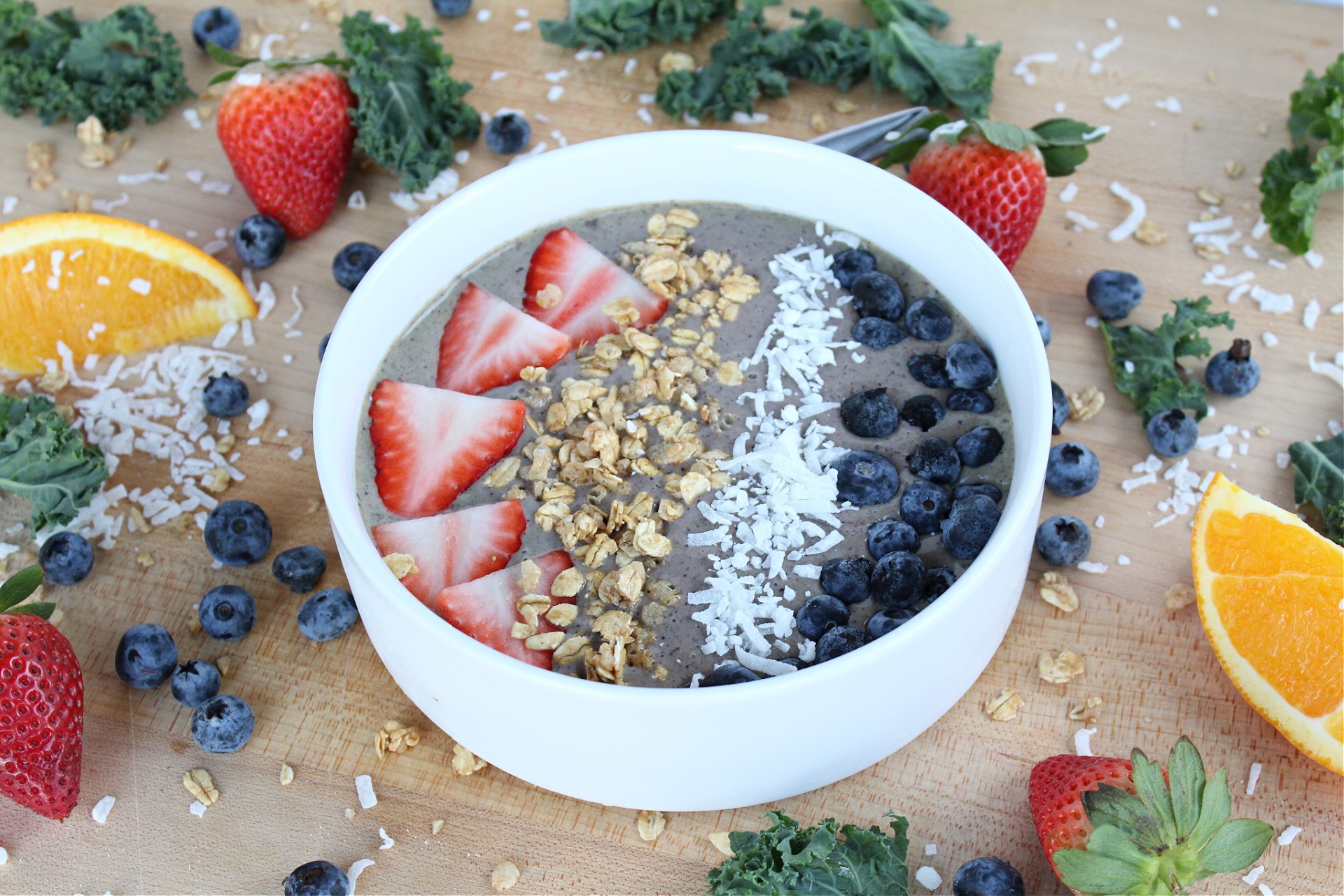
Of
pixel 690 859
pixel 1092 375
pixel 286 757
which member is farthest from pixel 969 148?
pixel 286 757

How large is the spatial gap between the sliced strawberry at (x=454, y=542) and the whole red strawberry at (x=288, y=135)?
2.47ft

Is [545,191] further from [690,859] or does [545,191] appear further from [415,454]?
[690,859]

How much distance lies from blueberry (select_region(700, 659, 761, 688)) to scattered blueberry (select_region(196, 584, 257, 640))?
684 mm

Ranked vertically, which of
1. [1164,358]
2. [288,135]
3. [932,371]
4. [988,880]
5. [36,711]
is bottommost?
[988,880]

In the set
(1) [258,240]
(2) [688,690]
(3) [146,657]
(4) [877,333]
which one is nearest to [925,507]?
(4) [877,333]

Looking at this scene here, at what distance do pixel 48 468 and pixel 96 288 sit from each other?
1.16 ft

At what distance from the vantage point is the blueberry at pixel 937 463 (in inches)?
67.1

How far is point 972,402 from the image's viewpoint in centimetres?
177

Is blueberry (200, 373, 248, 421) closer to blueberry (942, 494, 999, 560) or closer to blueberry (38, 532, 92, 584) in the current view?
blueberry (38, 532, 92, 584)

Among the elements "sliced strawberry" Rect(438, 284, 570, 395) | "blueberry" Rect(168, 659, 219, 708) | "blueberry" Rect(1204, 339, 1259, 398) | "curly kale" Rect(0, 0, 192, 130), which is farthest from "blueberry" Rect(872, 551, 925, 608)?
"curly kale" Rect(0, 0, 192, 130)

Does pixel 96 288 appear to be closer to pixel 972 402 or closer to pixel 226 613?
pixel 226 613

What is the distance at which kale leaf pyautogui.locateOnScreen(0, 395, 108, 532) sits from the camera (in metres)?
1.87

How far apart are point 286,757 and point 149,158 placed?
120 centimetres

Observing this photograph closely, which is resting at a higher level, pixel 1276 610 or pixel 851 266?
pixel 851 266
